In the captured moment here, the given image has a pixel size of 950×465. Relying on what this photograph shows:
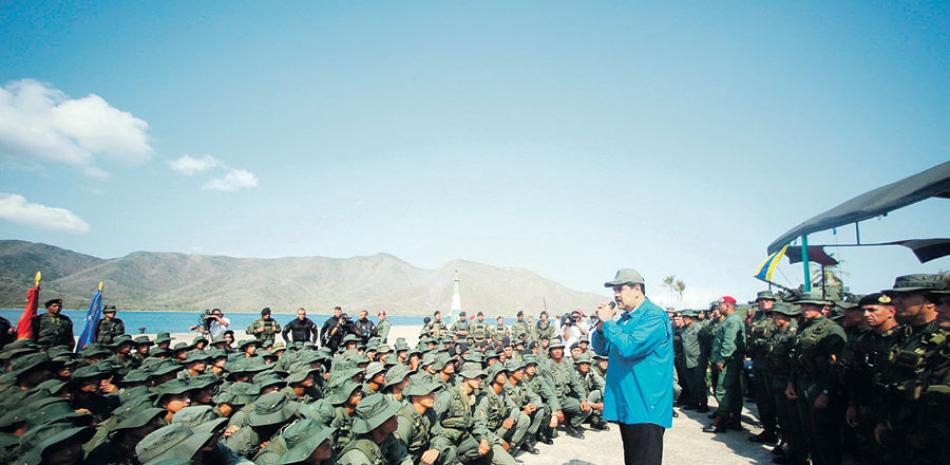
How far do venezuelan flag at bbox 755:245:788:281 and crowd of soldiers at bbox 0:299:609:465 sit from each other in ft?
23.8

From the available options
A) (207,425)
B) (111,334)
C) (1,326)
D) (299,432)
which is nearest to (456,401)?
(299,432)

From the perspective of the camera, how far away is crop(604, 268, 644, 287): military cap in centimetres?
394

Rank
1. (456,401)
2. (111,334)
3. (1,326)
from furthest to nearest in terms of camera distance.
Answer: (111,334) → (1,326) → (456,401)

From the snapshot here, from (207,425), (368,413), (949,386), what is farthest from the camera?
(368,413)

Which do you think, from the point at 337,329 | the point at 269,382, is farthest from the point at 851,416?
the point at 337,329

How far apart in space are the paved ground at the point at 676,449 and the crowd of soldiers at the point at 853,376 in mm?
323

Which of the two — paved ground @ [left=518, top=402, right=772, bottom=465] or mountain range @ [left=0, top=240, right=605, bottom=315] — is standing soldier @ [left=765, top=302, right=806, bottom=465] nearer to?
paved ground @ [left=518, top=402, right=772, bottom=465]

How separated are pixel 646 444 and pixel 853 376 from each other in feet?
12.2

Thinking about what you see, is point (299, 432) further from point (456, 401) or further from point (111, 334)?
point (111, 334)

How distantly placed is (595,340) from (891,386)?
9.55 ft

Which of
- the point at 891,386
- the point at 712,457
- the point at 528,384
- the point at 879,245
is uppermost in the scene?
the point at 879,245

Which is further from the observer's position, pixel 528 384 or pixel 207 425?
pixel 528 384

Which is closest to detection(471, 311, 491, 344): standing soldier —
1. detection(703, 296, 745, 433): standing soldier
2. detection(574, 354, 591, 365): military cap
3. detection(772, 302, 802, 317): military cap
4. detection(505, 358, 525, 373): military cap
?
detection(574, 354, 591, 365): military cap

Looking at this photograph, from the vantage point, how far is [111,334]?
37.1 feet
